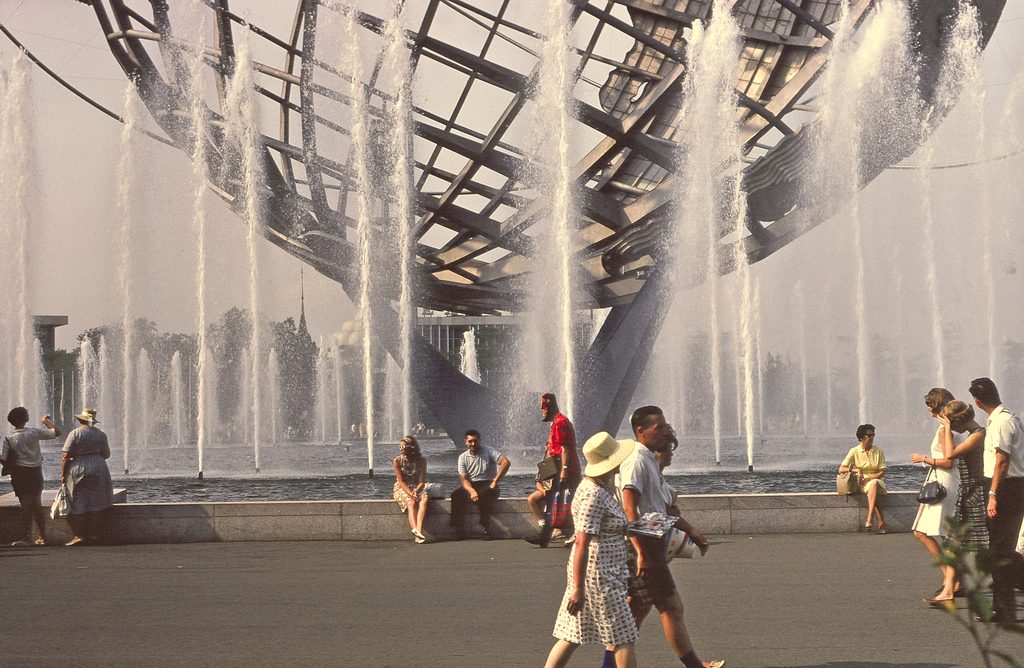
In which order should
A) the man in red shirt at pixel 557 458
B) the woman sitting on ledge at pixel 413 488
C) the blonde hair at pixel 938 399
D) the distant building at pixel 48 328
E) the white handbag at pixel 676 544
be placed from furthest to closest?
1. the distant building at pixel 48 328
2. the woman sitting on ledge at pixel 413 488
3. the man in red shirt at pixel 557 458
4. the blonde hair at pixel 938 399
5. the white handbag at pixel 676 544

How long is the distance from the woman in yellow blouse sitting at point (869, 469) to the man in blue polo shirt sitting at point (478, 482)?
289cm

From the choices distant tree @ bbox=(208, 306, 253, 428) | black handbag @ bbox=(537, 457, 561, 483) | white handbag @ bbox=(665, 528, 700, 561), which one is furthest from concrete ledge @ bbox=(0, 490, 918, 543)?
distant tree @ bbox=(208, 306, 253, 428)

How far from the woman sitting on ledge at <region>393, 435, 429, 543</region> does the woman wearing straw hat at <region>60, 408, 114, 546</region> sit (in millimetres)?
2385

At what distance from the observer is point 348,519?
36.6ft

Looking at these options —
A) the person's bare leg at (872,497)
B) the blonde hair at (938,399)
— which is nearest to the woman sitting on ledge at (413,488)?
the person's bare leg at (872,497)

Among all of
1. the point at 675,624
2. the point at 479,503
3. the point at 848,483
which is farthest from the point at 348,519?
the point at 675,624

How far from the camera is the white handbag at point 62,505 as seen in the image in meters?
10.7

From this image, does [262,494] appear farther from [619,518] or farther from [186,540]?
[619,518]

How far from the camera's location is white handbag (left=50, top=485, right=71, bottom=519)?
10719 mm

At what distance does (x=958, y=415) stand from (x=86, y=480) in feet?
23.1

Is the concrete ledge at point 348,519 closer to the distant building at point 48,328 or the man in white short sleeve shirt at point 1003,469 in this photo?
the man in white short sleeve shirt at point 1003,469

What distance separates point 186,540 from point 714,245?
14.6 metres

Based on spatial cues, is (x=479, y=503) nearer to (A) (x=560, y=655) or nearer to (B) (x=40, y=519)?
(B) (x=40, y=519)

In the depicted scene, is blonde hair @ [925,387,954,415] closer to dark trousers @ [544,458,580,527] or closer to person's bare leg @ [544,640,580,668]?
person's bare leg @ [544,640,580,668]
